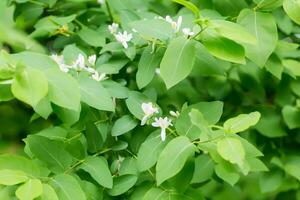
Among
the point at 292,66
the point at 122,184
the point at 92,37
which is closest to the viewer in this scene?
the point at 122,184

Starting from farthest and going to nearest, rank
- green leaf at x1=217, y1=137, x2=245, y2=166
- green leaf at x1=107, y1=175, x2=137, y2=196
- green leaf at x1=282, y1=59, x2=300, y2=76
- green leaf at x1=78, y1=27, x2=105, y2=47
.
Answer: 1. green leaf at x1=282, y1=59, x2=300, y2=76
2. green leaf at x1=78, y1=27, x2=105, y2=47
3. green leaf at x1=107, y1=175, x2=137, y2=196
4. green leaf at x1=217, y1=137, x2=245, y2=166

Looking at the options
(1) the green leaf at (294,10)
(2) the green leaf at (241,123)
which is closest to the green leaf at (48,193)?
(2) the green leaf at (241,123)

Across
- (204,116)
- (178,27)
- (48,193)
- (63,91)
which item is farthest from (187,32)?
(48,193)

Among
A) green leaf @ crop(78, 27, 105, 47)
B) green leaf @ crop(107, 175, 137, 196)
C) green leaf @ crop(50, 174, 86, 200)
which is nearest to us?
green leaf @ crop(50, 174, 86, 200)

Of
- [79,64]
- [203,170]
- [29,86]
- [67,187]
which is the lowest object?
[203,170]

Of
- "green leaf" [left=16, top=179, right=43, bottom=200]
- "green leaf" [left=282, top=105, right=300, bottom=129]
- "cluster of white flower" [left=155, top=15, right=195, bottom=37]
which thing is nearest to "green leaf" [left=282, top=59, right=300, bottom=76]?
"green leaf" [left=282, top=105, right=300, bottom=129]

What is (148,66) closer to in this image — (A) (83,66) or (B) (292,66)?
(A) (83,66)

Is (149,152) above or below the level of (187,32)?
below

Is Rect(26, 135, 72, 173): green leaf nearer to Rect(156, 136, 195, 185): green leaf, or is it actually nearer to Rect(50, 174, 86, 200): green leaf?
Rect(50, 174, 86, 200): green leaf
